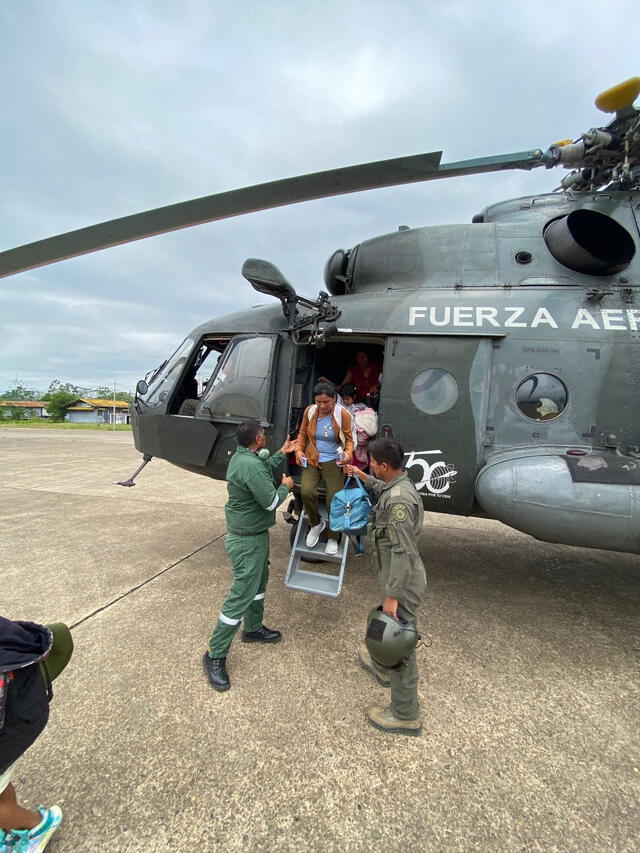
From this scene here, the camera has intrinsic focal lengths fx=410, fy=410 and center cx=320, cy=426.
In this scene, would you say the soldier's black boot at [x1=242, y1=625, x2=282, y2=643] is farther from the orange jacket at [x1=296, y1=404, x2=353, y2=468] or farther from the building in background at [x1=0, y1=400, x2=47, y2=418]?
the building in background at [x1=0, y1=400, x2=47, y2=418]

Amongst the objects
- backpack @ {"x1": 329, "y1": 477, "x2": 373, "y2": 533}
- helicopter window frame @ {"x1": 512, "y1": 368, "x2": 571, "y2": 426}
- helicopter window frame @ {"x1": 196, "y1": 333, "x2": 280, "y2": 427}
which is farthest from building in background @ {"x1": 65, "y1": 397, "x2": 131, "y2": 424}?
helicopter window frame @ {"x1": 512, "y1": 368, "x2": 571, "y2": 426}

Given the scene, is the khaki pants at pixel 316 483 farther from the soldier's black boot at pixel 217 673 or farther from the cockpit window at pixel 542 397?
the cockpit window at pixel 542 397

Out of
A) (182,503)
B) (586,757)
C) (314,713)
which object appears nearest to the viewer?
(586,757)

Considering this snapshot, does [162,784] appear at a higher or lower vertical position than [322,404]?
lower

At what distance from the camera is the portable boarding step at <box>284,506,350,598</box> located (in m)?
3.31

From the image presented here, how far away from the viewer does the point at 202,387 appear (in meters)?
4.93

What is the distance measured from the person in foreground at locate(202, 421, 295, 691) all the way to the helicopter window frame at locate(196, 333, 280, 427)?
3.91 feet

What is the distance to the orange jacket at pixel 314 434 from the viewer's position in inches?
142

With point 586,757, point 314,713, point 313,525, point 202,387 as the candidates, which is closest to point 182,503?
point 202,387

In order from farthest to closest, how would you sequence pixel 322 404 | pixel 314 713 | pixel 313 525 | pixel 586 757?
1. pixel 313 525
2. pixel 322 404
3. pixel 314 713
4. pixel 586 757

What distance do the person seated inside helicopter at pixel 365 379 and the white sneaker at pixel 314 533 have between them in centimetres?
149

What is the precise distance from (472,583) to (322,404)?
2.63 metres

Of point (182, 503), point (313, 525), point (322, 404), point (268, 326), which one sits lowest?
point (182, 503)

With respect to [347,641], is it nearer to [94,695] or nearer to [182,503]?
[94,695]
